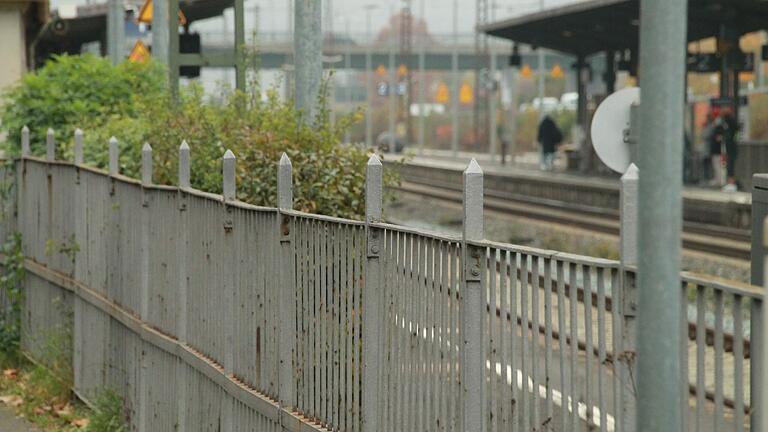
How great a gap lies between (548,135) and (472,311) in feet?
159

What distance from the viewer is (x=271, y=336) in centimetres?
748

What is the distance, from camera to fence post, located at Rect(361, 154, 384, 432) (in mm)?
6391

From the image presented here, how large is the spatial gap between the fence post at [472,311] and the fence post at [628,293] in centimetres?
96

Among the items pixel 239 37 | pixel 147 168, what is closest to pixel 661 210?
pixel 147 168

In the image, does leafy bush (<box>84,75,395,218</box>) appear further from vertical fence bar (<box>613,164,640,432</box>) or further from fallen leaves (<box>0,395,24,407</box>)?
vertical fence bar (<box>613,164,640,432</box>)

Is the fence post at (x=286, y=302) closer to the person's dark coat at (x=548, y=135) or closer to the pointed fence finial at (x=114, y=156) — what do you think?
the pointed fence finial at (x=114, y=156)

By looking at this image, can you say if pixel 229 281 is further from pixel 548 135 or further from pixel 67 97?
pixel 548 135

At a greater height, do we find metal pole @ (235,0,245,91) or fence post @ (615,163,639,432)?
metal pole @ (235,0,245,91)

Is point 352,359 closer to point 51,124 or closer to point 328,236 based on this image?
point 328,236

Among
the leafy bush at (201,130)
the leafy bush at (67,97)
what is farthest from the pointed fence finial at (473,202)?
the leafy bush at (67,97)

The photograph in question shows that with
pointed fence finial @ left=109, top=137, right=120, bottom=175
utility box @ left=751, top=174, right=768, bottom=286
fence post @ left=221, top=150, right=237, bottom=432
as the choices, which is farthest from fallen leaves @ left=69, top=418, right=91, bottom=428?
utility box @ left=751, top=174, right=768, bottom=286

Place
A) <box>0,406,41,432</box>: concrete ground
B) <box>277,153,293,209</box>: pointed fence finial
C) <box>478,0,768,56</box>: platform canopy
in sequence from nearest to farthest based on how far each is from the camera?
<box>277,153,293,209</box>: pointed fence finial, <box>0,406,41,432</box>: concrete ground, <box>478,0,768,56</box>: platform canopy

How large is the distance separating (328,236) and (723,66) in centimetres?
3019

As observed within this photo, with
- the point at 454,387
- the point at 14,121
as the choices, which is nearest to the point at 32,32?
the point at 14,121
